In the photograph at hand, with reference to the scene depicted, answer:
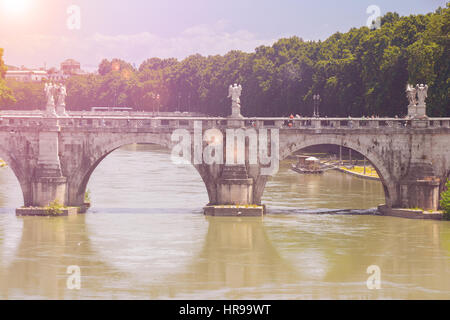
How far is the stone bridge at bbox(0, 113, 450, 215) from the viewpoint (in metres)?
54.8

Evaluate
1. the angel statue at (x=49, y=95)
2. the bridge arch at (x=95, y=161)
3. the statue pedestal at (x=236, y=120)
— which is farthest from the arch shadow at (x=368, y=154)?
the angel statue at (x=49, y=95)

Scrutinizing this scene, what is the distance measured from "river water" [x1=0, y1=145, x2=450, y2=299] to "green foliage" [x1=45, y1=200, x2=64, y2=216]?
0.89 meters

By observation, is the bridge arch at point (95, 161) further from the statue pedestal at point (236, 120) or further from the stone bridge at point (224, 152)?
the statue pedestal at point (236, 120)

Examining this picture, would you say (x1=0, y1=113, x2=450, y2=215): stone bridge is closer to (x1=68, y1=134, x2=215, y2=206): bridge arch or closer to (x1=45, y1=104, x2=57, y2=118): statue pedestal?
(x1=68, y1=134, x2=215, y2=206): bridge arch

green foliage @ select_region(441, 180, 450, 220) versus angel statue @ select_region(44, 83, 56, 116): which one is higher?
angel statue @ select_region(44, 83, 56, 116)

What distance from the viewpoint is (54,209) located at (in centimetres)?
5403

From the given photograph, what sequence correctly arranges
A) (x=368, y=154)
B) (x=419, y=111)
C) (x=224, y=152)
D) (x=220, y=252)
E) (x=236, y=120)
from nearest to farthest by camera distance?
(x=220, y=252) → (x=419, y=111) → (x=224, y=152) → (x=236, y=120) → (x=368, y=154)

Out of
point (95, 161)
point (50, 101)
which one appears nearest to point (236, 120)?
point (95, 161)

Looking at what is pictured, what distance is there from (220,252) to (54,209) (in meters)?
13.6

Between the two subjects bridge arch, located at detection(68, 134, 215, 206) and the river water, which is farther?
bridge arch, located at detection(68, 134, 215, 206)

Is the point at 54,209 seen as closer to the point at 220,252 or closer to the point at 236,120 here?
the point at 236,120

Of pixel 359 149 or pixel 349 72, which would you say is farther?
pixel 349 72

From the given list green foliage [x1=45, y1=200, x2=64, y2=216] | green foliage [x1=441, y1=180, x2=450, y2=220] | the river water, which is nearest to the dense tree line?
the river water
